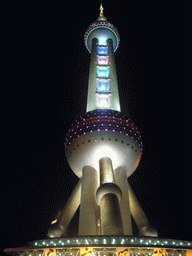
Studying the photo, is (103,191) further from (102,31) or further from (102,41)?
(102,31)

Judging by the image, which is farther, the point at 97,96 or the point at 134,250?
the point at 97,96

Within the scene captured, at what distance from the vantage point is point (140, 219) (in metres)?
25.7

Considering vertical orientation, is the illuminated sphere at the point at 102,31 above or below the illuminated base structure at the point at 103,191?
above

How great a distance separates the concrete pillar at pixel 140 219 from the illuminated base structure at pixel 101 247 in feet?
25.9

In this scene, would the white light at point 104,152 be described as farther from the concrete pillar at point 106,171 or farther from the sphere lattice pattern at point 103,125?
the sphere lattice pattern at point 103,125

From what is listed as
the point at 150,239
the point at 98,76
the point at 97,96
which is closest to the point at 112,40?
the point at 98,76

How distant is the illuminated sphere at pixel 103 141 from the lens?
26.5 meters

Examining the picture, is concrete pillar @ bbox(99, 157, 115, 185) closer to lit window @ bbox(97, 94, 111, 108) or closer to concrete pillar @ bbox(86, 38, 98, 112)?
concrete pillar @ bbox(86, 38, 98, 112)

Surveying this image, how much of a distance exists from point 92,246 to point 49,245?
2.50 meters

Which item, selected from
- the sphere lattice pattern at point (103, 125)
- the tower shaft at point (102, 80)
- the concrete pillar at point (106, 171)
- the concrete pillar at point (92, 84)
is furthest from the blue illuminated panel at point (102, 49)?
the concrete pillar at point (106, 171)

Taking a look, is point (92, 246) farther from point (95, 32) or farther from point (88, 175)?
point (95, 32)

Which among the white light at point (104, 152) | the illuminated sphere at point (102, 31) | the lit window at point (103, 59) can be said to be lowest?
the white light at point (104, 152)

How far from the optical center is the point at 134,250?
16.2m

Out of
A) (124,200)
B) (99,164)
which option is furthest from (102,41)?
(124,200)
